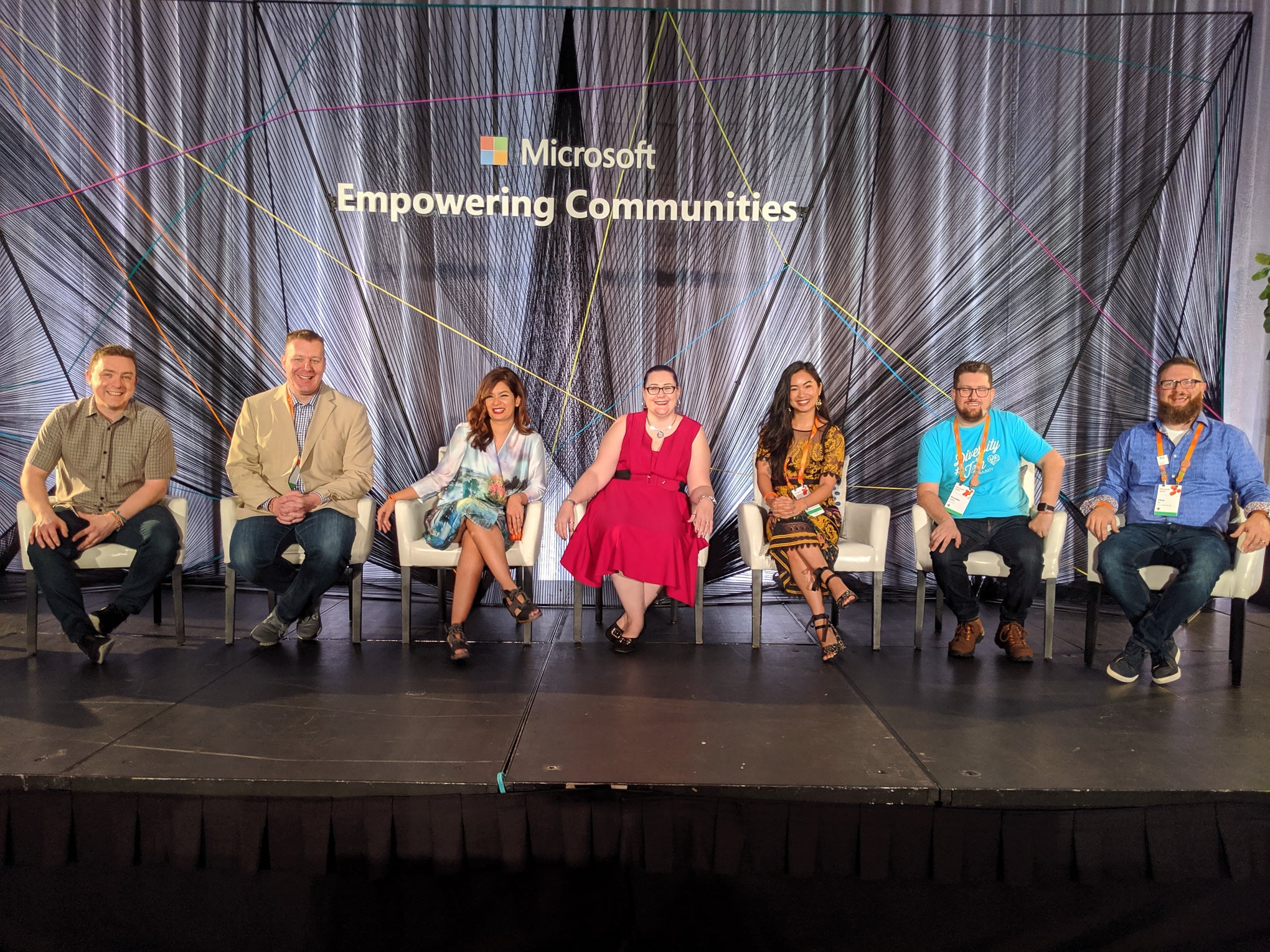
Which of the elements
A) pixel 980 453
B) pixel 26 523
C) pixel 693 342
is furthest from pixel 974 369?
pixel 26 523

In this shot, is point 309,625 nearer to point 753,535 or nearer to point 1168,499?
point 753,535

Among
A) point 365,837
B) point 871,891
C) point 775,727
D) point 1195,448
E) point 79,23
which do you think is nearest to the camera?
point 871,891

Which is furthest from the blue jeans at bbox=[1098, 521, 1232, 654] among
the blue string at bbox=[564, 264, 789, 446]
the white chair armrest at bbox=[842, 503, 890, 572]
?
the blue string at bbox=[564, 264, 789, 446]

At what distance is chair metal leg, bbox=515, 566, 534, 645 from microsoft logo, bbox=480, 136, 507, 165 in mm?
2054

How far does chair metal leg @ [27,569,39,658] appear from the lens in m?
3.00

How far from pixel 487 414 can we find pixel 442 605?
2.91 feet

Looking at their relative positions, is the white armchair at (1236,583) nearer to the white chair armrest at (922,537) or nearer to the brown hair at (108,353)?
the white chair armrest at (922,537)

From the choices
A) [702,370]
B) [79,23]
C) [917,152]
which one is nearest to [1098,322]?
[917,152]

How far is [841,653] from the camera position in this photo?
3197 millimetres

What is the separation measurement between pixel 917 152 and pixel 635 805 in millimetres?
3576

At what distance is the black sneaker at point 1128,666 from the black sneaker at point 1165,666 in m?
0.05

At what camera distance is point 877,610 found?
10.7 ft

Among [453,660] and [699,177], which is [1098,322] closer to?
[699,177]

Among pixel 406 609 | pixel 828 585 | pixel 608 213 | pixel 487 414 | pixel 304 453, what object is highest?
pixel 608 213
